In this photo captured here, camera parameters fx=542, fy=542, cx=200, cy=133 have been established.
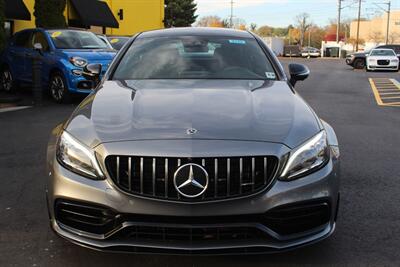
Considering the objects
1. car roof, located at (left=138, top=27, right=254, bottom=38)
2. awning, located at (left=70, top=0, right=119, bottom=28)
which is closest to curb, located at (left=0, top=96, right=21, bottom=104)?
car roof, located at (left=138, top=27, right=254, bottom=38)

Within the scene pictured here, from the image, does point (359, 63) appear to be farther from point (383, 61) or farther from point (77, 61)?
point (77, 61)

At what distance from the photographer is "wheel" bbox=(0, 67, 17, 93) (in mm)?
13314

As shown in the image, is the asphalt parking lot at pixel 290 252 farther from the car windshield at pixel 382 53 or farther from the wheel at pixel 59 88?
the car windshield at pixel 382 53

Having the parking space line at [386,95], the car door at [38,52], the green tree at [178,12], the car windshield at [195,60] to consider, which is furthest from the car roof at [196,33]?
the green tree at [178,12]

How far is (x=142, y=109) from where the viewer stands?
3584mm

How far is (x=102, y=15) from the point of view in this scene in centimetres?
2956

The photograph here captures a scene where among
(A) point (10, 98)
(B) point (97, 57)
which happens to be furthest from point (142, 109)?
(A) point (10, 98)

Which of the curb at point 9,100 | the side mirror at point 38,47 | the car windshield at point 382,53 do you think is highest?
the side mirror at point 38,47

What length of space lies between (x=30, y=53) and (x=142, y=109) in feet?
32.0

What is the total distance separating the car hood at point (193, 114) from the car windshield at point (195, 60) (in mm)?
349

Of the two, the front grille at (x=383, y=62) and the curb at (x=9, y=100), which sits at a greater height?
the curb at (x=9, y=100)

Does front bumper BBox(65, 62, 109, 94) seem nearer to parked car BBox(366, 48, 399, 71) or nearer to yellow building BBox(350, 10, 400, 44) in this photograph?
parked car BBox(366, 48, 399, 71)

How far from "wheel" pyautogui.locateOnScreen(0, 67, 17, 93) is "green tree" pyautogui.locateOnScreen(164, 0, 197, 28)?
49820 mm

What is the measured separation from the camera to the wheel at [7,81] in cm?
1331
